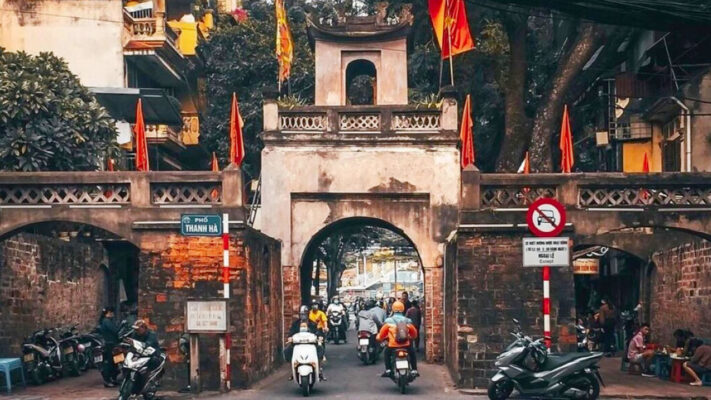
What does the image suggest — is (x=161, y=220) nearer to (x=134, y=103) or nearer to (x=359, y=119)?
(x=359, y=119)

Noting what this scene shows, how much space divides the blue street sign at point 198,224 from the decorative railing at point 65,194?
1.56 m

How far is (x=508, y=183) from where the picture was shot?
17375mm

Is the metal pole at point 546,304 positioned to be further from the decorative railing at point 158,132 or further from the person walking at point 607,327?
the decorative railing at point 158,132

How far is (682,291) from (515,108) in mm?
8630

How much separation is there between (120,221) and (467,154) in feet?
28.7

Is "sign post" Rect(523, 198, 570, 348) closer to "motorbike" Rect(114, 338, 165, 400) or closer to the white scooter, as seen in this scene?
the white scooter

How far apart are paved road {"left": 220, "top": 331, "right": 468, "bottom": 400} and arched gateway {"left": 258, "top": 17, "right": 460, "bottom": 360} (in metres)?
2.83

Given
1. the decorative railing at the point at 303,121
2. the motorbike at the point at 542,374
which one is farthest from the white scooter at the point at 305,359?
the decorative railing at the point at 303,121

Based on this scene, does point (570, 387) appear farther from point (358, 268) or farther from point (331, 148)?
point (358, 268)

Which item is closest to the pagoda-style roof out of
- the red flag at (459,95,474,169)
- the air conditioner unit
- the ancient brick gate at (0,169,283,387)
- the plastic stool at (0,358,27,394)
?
the red flag at (459,95,474,169)

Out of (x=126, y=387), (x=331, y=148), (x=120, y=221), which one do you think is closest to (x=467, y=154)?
(x=331, y=148)

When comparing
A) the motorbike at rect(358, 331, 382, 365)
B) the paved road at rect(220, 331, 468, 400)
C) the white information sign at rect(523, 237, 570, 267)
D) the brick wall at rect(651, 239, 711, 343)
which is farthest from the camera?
the motorbike at rect(358, 331, 382, 365)

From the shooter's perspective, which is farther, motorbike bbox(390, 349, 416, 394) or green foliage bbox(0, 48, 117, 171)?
green foliage bbox(0, 48, 117, 171)

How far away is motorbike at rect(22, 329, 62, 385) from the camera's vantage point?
18.4 m
